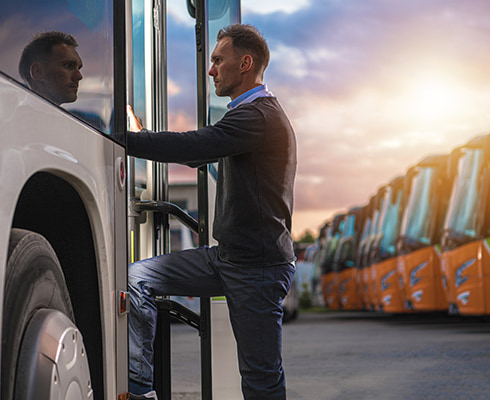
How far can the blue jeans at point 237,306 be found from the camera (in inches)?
121

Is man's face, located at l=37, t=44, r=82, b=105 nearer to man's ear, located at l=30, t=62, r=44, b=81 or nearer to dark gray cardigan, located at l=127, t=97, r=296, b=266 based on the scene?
man's ear, located at l=30, t=62, r=44, b=81

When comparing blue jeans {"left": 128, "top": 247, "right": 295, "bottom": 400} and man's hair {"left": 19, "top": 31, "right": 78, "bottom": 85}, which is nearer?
man's hair {"left": 19, "top": 31, "right": 78, "bottom": 85}

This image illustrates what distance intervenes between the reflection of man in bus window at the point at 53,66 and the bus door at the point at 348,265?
18.3 m

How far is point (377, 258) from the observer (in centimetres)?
1600

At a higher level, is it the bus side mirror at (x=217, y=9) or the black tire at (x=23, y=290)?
the bus side mirror at (x=217, y=9)

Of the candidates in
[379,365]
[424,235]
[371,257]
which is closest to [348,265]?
[371,257]

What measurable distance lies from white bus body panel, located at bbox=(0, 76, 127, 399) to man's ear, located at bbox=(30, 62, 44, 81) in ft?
0.17

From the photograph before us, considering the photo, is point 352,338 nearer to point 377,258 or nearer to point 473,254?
point 473,254

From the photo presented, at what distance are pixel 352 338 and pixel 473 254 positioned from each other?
7.62ft

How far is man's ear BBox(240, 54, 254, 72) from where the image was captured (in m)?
3.37

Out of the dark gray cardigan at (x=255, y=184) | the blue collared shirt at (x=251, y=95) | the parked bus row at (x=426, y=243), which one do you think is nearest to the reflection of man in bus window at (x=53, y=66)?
the dark gray cardigan at (x=255, y=184)

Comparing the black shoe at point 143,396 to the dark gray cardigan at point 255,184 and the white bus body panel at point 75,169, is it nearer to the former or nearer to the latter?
the dark gray cardigan at point 255,184

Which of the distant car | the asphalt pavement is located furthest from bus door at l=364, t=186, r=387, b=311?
the asphalt pavement

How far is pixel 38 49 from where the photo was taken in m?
1.67
